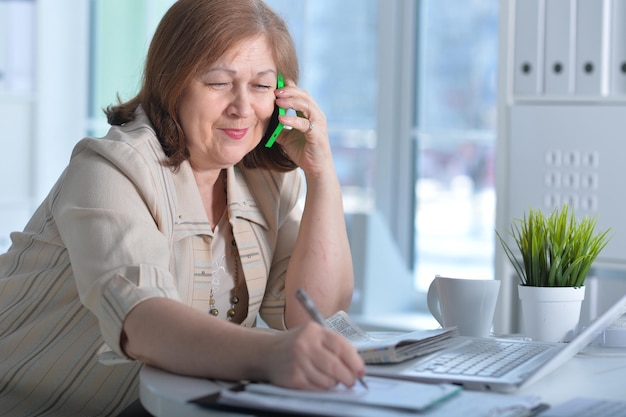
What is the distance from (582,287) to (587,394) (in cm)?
42

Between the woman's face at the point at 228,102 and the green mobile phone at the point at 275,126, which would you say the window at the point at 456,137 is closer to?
the green mobile phone at the point at 275,126

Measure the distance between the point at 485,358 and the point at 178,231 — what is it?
1.83ft

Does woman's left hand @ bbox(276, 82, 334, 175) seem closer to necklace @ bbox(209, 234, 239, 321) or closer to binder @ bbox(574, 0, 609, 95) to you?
necklace @ bbox(209, 234, 239, 321)

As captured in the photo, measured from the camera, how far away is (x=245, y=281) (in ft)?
5.55

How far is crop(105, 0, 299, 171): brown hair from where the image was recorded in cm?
160

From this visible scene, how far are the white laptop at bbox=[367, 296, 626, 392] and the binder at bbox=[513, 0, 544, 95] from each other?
4.30ft

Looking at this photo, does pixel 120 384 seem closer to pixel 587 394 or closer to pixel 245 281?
pixel 245 281

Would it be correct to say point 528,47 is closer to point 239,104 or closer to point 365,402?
point 239,104

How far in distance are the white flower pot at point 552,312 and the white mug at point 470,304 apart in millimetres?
67

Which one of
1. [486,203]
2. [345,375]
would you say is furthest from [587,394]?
[486,203]

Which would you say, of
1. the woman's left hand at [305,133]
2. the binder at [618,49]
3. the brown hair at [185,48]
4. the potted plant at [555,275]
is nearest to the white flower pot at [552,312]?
the potted plant at [555,275]

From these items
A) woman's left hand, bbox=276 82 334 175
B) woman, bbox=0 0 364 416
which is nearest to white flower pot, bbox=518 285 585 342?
woman, bbox=0 0 364 416

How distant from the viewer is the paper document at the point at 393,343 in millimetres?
1215

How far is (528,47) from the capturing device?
265 centimetres
